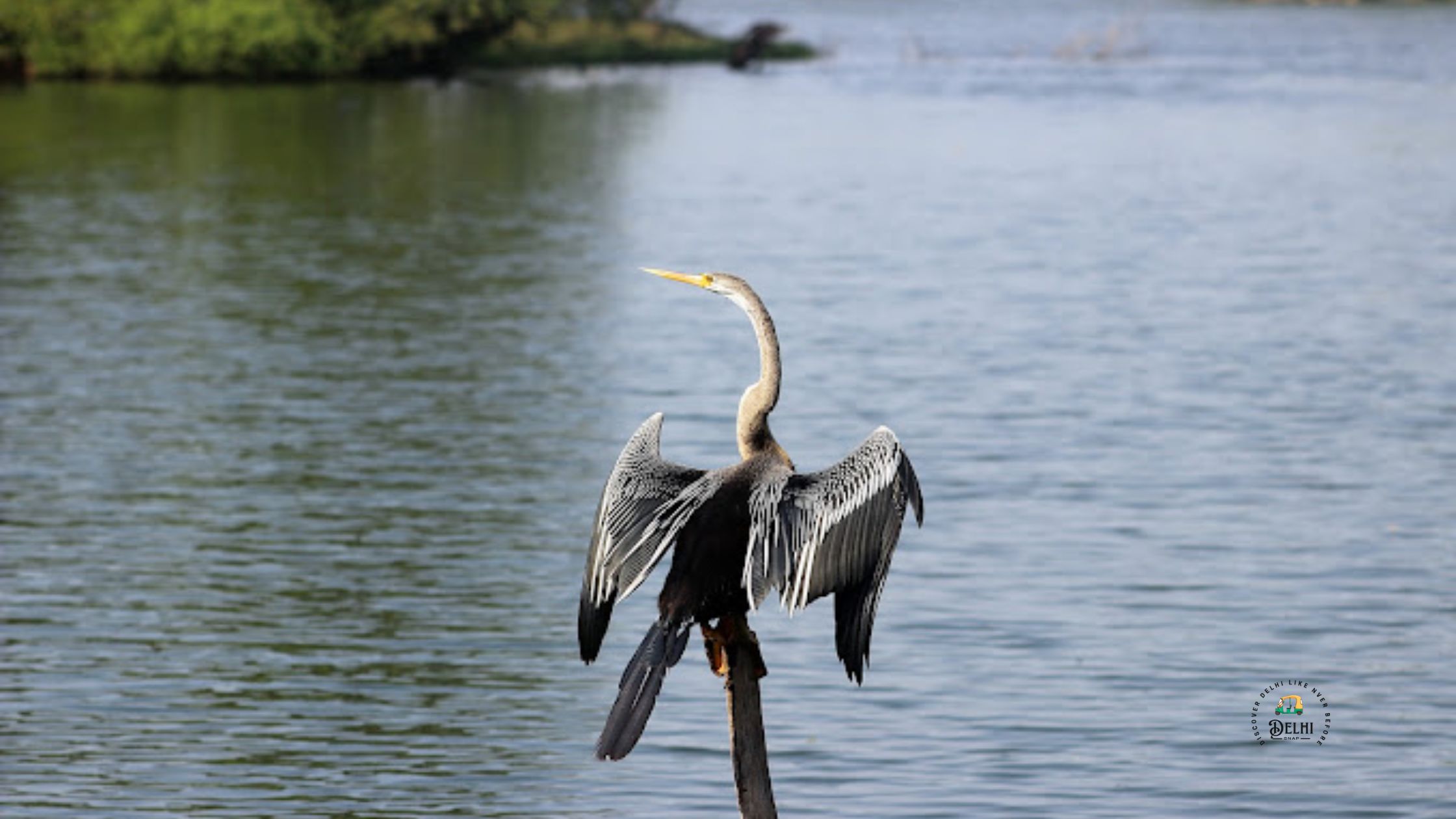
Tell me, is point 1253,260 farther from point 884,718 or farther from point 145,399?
point 884,718

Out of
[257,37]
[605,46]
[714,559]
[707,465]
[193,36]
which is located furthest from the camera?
[605,46]

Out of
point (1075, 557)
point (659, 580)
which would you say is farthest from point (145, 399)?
point (1075, 557)

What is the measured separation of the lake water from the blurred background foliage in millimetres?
26765

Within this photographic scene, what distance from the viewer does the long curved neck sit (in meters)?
7.82

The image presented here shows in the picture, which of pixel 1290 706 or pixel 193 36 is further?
pixel 193 36

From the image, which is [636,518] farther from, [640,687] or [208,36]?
[208,36]

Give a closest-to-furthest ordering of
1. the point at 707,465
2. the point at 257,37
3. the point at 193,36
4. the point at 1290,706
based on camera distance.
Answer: the point at 1290,706 → the point at 707,465 → the point at 193,36 → the point at 257,37

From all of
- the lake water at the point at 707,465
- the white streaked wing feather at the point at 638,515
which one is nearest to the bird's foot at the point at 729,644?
the white streaked wing feather at the point at 638,515

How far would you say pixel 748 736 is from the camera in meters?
7.48

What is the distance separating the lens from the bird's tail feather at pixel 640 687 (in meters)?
7.46

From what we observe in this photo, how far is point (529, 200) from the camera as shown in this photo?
41219 millimetres

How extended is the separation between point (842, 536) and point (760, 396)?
1.73 feet

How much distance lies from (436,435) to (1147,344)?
8570mm

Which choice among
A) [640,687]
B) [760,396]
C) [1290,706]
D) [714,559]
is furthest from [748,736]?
[1290,706]
